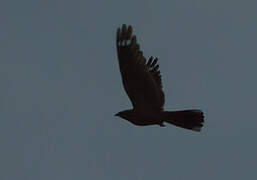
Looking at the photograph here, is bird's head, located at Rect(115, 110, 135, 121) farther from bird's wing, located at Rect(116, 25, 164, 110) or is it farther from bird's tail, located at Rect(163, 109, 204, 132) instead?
bird's tail, located at Rect(163, 109, 204, 132)

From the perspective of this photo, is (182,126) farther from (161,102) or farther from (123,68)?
(123,68)

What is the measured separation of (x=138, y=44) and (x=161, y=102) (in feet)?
4.00

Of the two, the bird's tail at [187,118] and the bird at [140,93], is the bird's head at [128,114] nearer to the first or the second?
the bird at [140,93]

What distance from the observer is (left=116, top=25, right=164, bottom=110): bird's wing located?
10078 millimetres

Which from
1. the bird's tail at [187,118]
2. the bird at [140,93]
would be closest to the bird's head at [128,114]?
the bird at [140,93]

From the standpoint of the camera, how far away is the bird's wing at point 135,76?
33.1 ft

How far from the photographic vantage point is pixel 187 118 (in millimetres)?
9695

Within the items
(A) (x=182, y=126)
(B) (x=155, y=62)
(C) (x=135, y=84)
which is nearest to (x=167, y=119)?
(A) (x=182, y=126)

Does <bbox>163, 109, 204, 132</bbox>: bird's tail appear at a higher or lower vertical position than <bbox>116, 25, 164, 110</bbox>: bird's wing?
lower

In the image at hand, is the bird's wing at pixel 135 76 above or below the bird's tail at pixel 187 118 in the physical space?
above

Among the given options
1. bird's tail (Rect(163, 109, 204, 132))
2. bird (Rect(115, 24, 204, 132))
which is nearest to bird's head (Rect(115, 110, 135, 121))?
bird (Rect(115, 24, 204, 132))

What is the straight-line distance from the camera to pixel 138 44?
33.8 ft

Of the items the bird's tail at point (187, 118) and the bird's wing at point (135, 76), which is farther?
the bird's wing at point (135, 76)

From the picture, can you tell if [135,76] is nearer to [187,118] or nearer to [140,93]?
[140,93]
